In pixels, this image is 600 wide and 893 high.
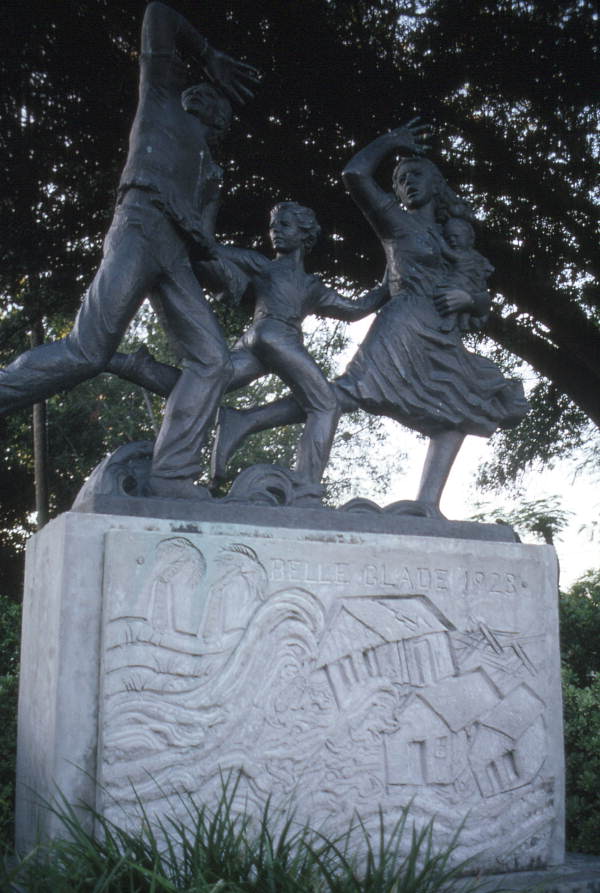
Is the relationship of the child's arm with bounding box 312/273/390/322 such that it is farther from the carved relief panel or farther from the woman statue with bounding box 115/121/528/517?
the carved relief panel

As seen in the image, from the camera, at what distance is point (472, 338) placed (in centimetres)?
955

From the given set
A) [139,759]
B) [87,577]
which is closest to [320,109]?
[87,577]

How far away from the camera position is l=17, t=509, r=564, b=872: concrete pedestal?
3.91 metres

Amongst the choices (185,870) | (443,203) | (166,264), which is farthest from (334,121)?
(185,870)

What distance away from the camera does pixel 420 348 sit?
5312 mm

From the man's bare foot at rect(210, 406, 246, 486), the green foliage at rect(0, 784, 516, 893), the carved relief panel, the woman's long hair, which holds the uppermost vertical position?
the woman's long hair

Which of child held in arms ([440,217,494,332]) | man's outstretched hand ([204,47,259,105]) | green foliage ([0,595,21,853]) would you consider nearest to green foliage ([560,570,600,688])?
child held in arms ([440,217,494,332])

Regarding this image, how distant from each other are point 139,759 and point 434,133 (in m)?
5.66

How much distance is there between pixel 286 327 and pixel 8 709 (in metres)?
3.84

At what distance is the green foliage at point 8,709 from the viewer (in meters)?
5.88

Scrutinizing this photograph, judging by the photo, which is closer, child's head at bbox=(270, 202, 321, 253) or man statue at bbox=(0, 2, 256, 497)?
man statue at bbox=(0, 2, 256, 497)

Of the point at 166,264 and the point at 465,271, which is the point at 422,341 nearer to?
the point at 465,271

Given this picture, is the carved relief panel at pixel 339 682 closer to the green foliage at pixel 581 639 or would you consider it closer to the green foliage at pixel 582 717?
the green foliage at pixel 582 717

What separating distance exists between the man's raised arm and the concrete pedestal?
2.34 meters
